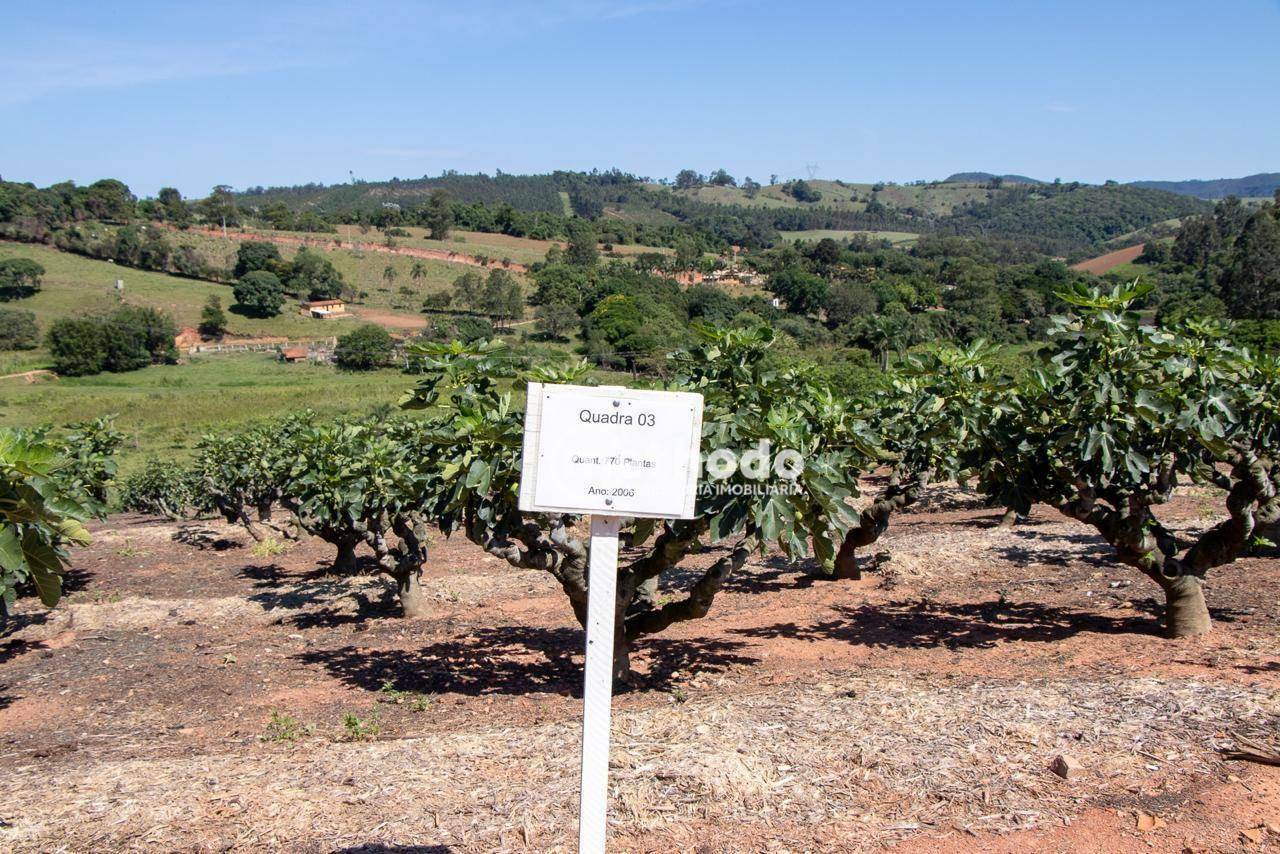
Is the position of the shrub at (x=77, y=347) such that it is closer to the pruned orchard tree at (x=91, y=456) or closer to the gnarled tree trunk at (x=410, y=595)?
the pruned orchard tree at (x=91, y=456)

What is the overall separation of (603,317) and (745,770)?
53624mm

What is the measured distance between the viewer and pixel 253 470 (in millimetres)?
17188

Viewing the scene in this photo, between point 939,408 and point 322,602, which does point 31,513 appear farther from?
point 322,602

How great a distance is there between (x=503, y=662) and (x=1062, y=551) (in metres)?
6.83

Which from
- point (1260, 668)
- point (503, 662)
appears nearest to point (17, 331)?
point (503, 662)

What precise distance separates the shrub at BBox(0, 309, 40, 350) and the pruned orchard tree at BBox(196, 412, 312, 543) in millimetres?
43687

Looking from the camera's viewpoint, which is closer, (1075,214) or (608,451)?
(608,451)

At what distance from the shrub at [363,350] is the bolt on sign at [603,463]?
5161cm

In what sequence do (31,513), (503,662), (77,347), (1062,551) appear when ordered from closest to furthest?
(31,513) < (503,662) < (1062,551) < (77,347)

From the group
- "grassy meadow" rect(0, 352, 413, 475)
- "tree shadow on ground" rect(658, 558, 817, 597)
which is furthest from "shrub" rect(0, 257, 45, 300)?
"tree shadow on ground" rect(658, 558, 817, 597)

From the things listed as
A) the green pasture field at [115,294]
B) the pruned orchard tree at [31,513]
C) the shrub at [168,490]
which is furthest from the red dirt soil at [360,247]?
the pruned orchard tree at [31,513]

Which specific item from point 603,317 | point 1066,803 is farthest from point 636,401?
point 603,317

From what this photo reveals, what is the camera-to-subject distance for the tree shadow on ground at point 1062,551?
10.7 metres

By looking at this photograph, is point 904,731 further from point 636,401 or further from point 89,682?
point 89,682
